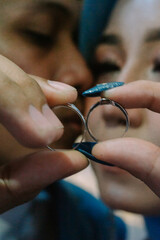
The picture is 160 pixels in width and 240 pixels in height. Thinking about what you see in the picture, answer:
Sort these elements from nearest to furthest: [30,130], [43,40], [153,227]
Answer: [30,130] → [43,40] → [153,227]

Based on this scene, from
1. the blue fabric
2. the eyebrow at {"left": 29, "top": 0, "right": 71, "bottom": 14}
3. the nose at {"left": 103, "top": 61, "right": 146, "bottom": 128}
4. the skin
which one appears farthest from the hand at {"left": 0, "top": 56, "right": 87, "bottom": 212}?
the blue fabric

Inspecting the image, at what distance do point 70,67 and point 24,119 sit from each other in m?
0.38

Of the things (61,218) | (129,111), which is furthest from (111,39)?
(61,218)

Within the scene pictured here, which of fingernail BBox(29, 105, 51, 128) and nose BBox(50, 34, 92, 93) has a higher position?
fingernail BBox(29, 105, 51, 128)

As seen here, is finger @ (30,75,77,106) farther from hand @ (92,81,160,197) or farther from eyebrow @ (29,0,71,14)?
eyebrow @ (29,0,71,14)

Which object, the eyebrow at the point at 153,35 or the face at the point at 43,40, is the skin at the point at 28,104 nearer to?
the face at the point at 43,40

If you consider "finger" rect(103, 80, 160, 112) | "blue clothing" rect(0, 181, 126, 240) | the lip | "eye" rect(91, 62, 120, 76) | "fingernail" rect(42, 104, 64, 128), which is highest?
"finger" rect(103, 80, 160, 112)

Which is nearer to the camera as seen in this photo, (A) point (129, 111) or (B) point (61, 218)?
(A) point (129, 111)

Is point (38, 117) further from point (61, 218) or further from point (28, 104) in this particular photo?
point (61, 218)

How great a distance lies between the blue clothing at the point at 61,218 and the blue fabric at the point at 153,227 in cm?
8

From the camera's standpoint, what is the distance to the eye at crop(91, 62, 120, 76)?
636 mm

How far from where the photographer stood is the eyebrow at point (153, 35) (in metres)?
0.54

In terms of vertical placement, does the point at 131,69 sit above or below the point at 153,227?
above

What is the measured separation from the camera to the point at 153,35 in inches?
21.4
